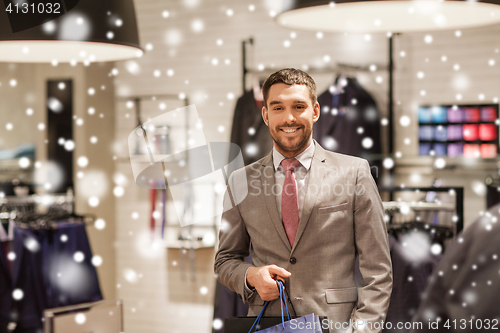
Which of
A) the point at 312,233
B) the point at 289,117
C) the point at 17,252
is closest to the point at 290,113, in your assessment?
the point at 289,117

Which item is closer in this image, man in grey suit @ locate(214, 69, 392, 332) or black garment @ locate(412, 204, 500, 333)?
black garment @ locate(412, 204, 500, 333)

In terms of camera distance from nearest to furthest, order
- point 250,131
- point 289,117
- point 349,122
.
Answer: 1. point 289,117
2. point 349,122
3. point 250,131

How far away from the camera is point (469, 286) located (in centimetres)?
64

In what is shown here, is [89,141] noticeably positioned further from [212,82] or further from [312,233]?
[312,233]

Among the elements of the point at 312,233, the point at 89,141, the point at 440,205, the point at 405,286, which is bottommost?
the point at 405,286

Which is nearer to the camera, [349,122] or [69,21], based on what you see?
[69,21]

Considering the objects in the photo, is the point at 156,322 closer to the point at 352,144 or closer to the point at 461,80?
the point at 352,144

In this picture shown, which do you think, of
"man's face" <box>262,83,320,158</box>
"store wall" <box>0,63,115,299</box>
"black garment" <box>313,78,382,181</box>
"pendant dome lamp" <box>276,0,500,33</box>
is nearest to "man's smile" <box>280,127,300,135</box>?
"man's face" <box>262,83,320,158</box>

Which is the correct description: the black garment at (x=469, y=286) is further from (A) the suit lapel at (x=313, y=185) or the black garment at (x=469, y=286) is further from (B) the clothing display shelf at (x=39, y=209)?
(B) the clothing display shelf at (x=39, y=209)

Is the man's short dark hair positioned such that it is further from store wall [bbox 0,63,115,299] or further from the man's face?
store wall [bbox 0,63,115,299]

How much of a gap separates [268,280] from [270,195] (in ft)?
0.87

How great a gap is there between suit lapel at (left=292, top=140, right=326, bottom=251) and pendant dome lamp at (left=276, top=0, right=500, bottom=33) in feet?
1.27

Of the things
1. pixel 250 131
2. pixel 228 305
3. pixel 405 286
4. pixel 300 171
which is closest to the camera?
pixel 300 171

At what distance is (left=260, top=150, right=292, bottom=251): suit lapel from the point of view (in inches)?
59.9
